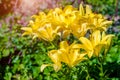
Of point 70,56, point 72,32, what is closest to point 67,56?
point 70,56

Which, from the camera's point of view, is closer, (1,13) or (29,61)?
(29,61)

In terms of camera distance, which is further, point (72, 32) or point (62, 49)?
point (72, 32)

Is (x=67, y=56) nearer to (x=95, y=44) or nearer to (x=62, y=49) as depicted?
(x=62, y=49)

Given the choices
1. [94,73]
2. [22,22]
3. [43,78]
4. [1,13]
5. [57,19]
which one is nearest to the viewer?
[57,19]

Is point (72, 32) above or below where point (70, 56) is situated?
above

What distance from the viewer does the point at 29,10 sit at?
5238mm

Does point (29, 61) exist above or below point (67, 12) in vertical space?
below

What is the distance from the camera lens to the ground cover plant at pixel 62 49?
2824mm

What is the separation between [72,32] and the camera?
304 cm

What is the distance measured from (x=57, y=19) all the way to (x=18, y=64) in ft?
4.09

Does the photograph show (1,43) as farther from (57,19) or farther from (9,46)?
(57,19)

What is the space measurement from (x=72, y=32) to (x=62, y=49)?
317mm

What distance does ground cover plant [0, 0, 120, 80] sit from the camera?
9.27 ft

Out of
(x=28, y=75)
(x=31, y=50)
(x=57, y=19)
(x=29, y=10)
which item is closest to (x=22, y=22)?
(x=29, y=10)
